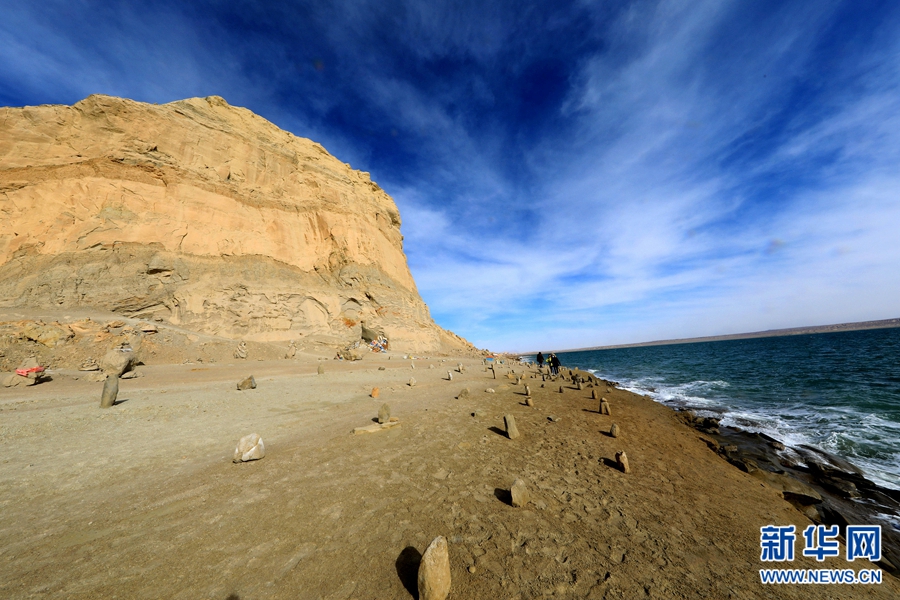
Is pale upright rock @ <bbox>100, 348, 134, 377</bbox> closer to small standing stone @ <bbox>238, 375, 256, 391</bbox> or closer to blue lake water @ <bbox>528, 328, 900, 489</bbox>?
small standing stone @ <bbox>238, 375, 256, 391</bbox>

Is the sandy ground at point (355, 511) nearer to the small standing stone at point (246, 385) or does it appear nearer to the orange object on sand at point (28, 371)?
the small standing stone at point (246, 385)

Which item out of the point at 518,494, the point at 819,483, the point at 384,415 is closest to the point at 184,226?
the point at 384,415

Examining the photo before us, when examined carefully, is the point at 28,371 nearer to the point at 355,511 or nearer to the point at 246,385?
the point at 246,385

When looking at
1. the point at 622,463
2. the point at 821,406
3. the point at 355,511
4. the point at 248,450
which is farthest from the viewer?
the point at 821,406

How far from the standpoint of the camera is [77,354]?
47.3ft

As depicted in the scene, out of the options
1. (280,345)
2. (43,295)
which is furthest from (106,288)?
(280,345)

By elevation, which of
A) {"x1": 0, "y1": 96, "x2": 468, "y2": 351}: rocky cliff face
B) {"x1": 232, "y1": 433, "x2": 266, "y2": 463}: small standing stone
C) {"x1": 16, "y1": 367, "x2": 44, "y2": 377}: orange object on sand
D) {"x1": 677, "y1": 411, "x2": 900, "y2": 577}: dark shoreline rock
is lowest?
{"x1": 677, "y1": 411, "x2": 900, "y2": 577}: dark shoreline rock

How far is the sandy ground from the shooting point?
2947 millimetres

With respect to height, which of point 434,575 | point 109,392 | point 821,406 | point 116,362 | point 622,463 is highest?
point 116,362

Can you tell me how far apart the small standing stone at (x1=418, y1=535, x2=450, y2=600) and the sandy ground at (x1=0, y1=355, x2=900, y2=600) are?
27 centimetres

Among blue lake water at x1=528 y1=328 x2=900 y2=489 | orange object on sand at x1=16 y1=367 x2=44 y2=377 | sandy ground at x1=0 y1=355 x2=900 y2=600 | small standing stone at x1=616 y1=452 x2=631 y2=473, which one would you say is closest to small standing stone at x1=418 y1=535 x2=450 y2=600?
sandy ground at x1=0 y1=355 x2=900 y2=600

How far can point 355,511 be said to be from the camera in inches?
159

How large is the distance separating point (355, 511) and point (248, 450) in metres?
2.63

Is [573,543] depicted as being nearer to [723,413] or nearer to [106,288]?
[723,413]
